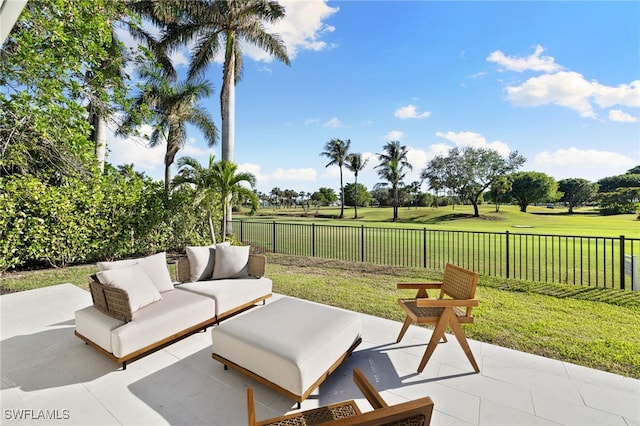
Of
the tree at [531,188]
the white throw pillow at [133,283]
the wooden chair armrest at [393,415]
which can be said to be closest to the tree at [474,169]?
the tree at [531,188]

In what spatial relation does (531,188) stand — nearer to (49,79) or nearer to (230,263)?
(230,263)

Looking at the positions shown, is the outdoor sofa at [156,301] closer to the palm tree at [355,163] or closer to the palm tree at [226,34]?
the palm tree at [226,34]

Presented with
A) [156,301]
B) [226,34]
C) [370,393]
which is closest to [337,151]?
[226,34]

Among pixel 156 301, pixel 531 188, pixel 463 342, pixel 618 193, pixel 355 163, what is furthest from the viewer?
pixel 531 188

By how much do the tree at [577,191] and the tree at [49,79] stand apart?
41.4 metres

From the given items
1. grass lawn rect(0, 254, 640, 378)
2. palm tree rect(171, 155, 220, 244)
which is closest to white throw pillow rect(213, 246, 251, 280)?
grass lawn rect(0, 254, 640, 378)

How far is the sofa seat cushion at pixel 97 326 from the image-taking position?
2.49 meters

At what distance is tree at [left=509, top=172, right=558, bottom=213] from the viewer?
97.3 feet

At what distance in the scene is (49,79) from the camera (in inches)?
218

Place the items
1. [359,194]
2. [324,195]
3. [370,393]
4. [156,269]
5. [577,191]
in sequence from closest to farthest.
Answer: [370,393]
[156,269]
[577,191]
[359,194]
[324,195]

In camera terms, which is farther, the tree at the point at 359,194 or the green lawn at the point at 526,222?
the tree at the point at 359,194

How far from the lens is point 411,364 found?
256 centimetres

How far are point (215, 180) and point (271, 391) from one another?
6419mm

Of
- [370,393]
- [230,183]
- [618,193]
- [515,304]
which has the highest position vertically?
[230,183]
